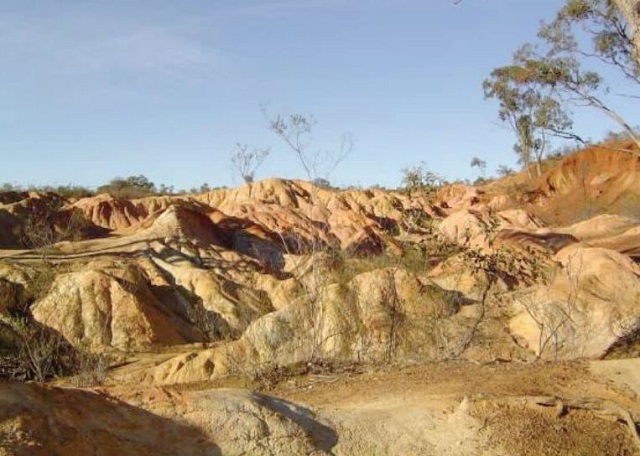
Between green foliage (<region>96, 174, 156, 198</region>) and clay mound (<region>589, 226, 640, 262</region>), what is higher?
green foliage (<region>96, 174, 156, 198</region>)

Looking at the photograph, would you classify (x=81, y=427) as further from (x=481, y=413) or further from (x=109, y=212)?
(x=109, y=212)

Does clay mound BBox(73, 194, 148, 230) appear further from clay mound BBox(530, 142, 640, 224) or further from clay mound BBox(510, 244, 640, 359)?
clay mound BBox(510, 244, 640, 359)

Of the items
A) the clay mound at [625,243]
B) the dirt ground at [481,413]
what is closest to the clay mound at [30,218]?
the dirt ground at [481,413]

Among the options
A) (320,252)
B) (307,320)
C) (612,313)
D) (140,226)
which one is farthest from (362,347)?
(140,226)

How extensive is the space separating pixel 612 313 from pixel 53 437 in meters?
10.9

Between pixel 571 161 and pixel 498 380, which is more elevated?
pixel 571 161

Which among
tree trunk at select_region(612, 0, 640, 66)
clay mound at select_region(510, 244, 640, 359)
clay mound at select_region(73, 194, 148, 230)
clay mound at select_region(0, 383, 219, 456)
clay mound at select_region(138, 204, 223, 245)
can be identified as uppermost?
clay mound at select_region(73, 194, 148, 230)

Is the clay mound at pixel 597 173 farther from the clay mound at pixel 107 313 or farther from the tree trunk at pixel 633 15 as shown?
the tree trunk at pixel 633 15

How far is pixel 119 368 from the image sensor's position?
1486 centimetres

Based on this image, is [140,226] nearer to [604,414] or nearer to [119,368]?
[119,368]

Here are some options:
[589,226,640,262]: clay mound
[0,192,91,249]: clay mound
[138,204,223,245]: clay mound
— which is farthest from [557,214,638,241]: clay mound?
[0,192,91,249]: clay mound

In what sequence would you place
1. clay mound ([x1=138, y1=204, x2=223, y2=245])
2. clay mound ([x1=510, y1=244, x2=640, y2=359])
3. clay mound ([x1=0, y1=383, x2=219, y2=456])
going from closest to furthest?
1. clay mound ([x1=0, y1=383, x2=219, y2=456])
2. clay mound ([x1=510, y1=244, x2=640, y2=359])
3. clay mound ([x1=138, y1=204, x2=223, y2=245])

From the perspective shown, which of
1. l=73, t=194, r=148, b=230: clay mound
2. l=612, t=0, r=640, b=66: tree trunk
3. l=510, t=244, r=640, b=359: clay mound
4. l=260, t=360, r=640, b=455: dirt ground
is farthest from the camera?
l=73, t=194, r=148, b=230: clay mound

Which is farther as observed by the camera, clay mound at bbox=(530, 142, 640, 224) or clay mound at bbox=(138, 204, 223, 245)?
clay mound at bbox=(530, 142, 640, 224)
